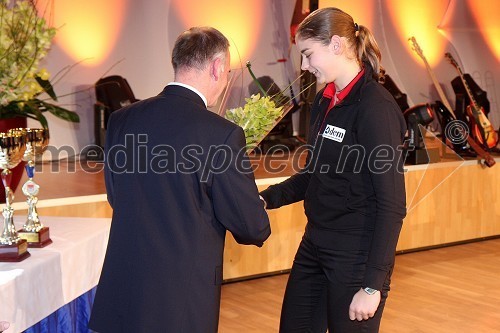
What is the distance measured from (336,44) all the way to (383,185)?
45 centimetres

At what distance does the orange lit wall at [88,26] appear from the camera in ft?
27.1

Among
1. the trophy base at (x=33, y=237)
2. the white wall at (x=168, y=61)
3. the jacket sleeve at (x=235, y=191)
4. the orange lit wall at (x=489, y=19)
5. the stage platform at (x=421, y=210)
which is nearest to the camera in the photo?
the jacket sleeve at (x=235, y=191)

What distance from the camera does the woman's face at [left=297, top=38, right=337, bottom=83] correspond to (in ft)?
7.34

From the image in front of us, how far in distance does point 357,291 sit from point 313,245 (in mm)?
221

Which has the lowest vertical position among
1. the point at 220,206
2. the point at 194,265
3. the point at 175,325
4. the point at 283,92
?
the point at 175,325

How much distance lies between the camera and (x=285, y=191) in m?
2.58

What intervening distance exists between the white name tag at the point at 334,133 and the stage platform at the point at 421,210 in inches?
103

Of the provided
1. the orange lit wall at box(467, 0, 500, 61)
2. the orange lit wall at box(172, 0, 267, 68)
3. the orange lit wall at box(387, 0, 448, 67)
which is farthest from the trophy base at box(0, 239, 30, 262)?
the orange lit wall at box(467, 0, 500, 61)

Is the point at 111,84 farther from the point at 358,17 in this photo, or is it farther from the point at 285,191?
the point at 285,191

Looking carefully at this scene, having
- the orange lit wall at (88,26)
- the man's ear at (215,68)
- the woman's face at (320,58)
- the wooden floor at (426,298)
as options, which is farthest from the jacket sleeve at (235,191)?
the orange lit wall at (88,26)

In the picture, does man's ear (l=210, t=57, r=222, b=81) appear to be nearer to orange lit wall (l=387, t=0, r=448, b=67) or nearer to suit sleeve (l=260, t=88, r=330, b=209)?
suit sleeve (l=260, t=88, r=330, b=209)

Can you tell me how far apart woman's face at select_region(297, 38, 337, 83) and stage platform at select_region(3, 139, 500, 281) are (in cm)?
267

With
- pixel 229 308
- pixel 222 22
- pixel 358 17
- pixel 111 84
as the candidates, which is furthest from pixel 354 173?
pixel 358 17

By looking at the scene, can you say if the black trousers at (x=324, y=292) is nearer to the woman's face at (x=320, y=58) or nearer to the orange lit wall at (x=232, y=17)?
the woman's face at (x=320, y=58)
